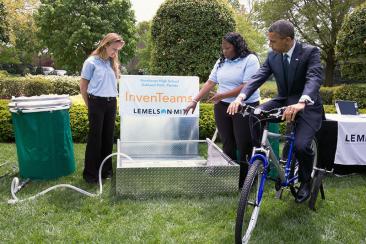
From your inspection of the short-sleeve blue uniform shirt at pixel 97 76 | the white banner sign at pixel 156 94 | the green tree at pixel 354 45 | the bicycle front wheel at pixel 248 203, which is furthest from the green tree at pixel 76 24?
the bicycle front wheel at pixel 248 203

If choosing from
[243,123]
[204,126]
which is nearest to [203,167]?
[243,123]

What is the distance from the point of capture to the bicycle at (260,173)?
2920mm

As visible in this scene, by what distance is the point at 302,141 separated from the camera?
3.33m

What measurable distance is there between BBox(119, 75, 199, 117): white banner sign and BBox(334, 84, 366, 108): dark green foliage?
198 inches

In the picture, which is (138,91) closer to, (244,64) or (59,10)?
(244,64)

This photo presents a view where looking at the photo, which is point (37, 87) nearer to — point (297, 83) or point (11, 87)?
point (11, 87)

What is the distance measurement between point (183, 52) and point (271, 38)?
615cm

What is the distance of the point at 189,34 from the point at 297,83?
20.0ft

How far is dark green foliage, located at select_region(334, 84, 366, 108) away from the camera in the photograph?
927 centimetres

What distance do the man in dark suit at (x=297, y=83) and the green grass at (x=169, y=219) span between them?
355mm

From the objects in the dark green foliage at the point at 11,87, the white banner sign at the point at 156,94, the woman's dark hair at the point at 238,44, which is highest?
the woman's dark hair at the point at 238,44

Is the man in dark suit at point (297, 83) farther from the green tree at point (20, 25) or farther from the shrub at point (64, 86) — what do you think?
the green tree at point (20, 25)

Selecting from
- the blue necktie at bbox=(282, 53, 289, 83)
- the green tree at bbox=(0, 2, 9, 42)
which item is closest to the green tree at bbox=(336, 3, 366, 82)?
the blue necktie at bbox=(282, 53, 289, 83)

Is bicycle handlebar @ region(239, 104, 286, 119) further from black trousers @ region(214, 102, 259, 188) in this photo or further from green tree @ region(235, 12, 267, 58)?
green tree @ region(235, 12, 267, 58)
